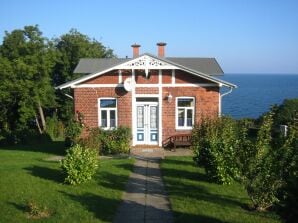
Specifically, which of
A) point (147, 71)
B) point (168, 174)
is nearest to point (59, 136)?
point (147, 71)

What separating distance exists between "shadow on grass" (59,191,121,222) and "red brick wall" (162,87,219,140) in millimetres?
9797

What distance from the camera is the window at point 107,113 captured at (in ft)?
69.8

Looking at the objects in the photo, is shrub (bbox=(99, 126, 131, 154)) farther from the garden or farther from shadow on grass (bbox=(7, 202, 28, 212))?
shadow on grass (bbox=(7, 202, 28, 212))

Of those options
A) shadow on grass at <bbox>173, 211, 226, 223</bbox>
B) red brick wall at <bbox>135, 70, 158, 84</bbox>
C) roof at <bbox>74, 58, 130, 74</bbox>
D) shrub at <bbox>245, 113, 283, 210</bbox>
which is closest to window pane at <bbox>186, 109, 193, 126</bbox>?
red brick wall at <bbox>135, 70, 158, 84</bbox>

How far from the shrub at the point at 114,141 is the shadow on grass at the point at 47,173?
4140 millimetres

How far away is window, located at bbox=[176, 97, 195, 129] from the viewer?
21.3 meters

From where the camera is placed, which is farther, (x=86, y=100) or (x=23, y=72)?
(x=23, y=72)

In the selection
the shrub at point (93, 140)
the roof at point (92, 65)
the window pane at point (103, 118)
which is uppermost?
the roof at point (92, 65)

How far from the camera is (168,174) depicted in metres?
14.9

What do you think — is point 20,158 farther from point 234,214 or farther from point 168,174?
point 234,214

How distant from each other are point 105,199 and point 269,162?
4.51m

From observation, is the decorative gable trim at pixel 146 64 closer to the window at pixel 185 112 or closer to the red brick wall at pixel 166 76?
the red brick wall at pixel 166 76

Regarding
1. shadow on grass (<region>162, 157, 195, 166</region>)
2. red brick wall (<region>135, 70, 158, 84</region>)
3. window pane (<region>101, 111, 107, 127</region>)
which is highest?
red brick wall (<region>135, 70, 158, 84</region>)

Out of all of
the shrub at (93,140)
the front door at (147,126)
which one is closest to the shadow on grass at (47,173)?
the shrub at (93,140)
